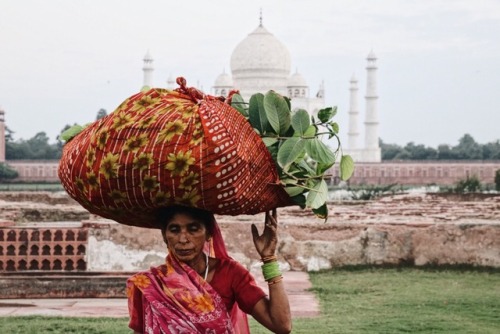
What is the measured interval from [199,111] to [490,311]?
437 centimetres

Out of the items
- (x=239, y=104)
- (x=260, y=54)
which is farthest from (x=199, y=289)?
(x=260, y=54)

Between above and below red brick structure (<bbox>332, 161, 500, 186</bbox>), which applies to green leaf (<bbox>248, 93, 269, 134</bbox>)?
above

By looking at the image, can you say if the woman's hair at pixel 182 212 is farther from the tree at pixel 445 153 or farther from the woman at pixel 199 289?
the tree at pixel 445 153

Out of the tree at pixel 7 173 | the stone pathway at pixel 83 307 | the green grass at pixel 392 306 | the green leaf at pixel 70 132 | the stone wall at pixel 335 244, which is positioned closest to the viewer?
the green leaf at pixel 70 132

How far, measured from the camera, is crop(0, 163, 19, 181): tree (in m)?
45.4

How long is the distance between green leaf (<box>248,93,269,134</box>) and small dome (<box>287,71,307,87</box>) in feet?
169

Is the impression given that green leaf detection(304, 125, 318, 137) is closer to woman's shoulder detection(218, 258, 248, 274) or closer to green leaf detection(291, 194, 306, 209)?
green leaf detection(291, 194, 306, 209)

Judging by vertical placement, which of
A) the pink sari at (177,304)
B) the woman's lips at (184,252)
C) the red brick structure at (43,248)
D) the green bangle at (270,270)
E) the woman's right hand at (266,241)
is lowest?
the red brick structure at (43,248)

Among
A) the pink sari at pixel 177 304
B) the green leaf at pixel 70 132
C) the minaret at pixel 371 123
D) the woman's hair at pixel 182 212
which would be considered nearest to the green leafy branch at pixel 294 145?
the woman's hair at pixel 182 212

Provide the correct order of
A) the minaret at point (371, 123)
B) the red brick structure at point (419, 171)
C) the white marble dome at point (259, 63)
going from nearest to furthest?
the white marble dome at point (259, 63) → the red brick structure at point (419, 171) → the minaret at point (371, 123)

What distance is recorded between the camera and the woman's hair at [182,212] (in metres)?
2.39

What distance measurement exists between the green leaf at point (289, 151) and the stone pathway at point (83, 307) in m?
3.75

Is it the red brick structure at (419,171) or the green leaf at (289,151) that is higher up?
the green leaf at (289,151)

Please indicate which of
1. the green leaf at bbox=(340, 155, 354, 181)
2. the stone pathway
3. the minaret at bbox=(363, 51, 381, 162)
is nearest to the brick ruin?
the stone pathway
